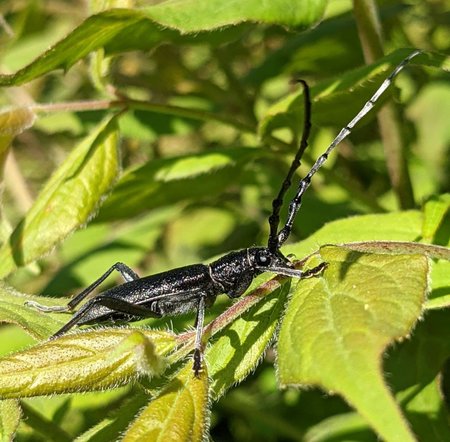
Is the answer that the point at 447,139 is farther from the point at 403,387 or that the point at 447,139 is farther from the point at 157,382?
the point at 157,382

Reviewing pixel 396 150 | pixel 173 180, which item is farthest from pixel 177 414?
pixel 396 150

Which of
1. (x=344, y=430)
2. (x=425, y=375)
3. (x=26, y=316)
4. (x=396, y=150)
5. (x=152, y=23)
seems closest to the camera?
(x=26, y=316)

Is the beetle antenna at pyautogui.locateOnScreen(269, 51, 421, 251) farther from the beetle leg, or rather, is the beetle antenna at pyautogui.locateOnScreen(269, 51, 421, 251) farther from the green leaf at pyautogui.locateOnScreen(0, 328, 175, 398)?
the green leaf at pyautogui.locateOnScreen(0, 328, 175, 398)

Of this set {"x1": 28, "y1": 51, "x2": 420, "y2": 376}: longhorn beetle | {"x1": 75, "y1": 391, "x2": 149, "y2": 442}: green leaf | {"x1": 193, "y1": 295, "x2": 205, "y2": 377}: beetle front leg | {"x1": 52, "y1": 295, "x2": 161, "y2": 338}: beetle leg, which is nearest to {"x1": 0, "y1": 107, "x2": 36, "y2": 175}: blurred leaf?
{"x1": 28, "y1": 51, "x2": 420, "y2": 376}: longhorn beetle

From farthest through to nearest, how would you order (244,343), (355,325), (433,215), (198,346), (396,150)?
1. (396,150)
2. (433,215)
3. (244,343)
4. (198,346)
5. (355,325)

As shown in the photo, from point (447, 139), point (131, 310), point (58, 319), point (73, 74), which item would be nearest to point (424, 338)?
point (131, 310)

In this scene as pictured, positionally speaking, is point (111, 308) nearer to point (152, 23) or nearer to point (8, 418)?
point (8, 418)

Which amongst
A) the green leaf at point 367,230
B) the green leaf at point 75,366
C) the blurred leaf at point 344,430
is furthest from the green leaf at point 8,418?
the blurred leaf at point 344,430
